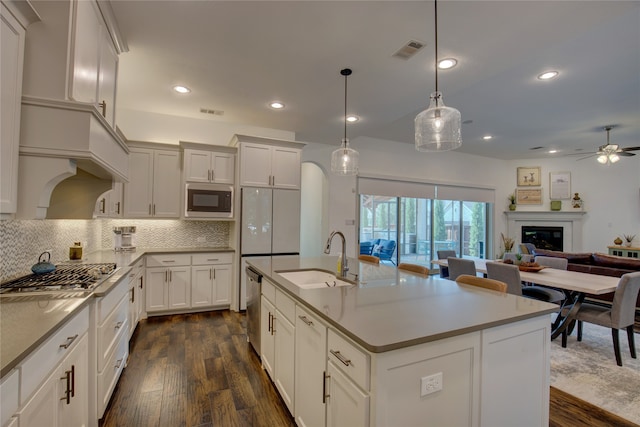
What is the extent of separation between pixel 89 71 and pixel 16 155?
0.81m

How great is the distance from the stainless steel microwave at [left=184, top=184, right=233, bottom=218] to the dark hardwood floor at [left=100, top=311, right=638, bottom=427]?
1662mm

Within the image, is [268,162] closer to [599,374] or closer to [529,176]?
[599,374]

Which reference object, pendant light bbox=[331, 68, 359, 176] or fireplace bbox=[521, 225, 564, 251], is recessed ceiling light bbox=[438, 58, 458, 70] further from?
fireplace bbox=[521, 225, 564, 251]

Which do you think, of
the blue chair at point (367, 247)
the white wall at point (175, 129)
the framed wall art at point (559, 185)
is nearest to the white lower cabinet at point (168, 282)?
the white wall at point (175, 129)

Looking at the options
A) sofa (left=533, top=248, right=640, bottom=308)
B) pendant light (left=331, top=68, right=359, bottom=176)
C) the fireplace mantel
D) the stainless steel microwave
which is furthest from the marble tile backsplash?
the fireplace mantel

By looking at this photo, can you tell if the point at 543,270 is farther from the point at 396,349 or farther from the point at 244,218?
the point at 244,218

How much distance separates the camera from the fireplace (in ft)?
26.4

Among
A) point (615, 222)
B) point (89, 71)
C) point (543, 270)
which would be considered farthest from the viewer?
point (615, 222)

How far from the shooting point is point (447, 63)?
9.33 ft

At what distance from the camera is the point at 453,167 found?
7590 mm

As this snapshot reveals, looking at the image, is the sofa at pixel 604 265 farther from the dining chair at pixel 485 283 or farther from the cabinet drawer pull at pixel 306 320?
the cabinet drawer pull at pixel 306 320

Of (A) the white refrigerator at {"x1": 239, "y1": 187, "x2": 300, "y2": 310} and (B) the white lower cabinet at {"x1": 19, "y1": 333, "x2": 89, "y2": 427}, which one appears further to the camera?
(A) the white refrigerator at {"x1": 239, "y1": 187, "x2": 300, "y2": 310}

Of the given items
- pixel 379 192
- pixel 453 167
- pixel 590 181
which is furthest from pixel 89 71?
pixel 590 181

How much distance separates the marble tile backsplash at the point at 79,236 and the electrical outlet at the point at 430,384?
2504 millimetres
